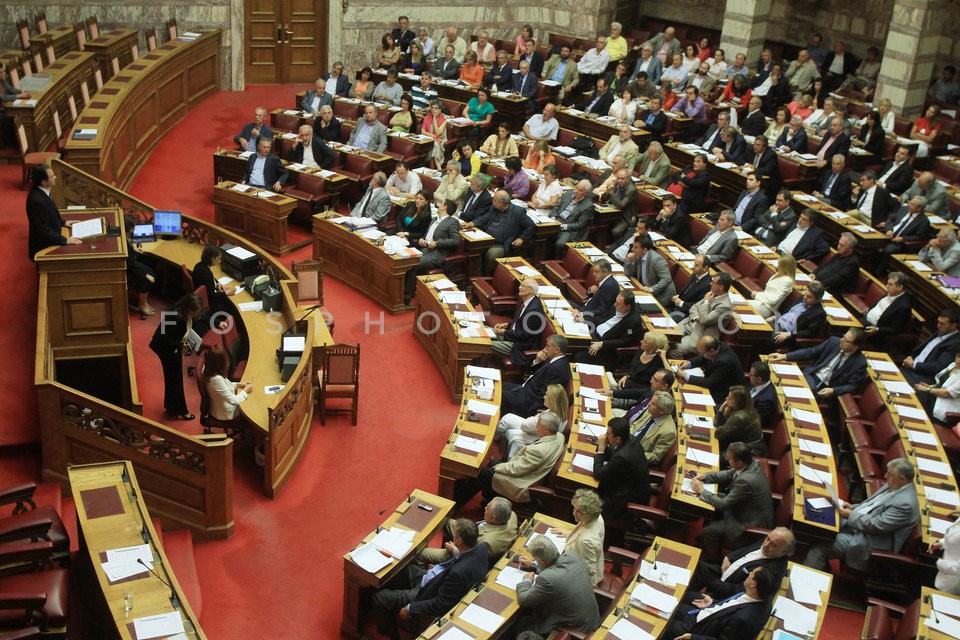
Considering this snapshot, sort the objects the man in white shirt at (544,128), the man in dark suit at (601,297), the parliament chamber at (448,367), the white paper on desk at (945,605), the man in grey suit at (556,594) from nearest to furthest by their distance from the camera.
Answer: the man in grey suit at (556,594)
the white paper on desk at (945,605)
the parliament chamber at (448,367)
the man in dark suit at (601,297)
the man in white shirt at (544,128)

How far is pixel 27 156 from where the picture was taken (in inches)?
444

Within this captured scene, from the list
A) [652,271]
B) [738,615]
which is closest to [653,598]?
[738,615]

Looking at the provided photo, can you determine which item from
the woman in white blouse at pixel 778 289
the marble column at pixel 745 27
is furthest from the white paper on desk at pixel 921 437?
the marble column at pixel 745 27

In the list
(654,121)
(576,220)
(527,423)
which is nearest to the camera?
(527,423)

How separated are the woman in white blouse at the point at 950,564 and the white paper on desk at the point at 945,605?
26 centimetres

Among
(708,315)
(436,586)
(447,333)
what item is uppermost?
(708,315)

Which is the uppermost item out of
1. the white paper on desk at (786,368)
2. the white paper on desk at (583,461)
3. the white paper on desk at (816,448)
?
the white paper on desk at (786,368)

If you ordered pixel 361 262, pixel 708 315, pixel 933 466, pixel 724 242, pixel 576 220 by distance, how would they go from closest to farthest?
pixel 933 466 → pixel 708 315 → pixel 724 242 → pixel 361 262 → pixel 576 220

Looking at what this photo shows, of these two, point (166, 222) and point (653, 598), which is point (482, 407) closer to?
point (653, 598)

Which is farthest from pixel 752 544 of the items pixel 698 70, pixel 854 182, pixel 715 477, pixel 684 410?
pixel 698 70

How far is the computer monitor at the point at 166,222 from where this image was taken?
450 inches

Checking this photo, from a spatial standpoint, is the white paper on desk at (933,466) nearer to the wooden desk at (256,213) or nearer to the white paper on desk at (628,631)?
the white paper on desk at (628,631)

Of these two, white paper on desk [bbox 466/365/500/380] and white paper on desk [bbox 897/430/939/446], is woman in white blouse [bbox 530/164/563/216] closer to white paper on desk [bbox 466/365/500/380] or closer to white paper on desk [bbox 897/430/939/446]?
Result: white paper on desk [bbox 466/365/500/380]

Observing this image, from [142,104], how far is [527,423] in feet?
31.3
